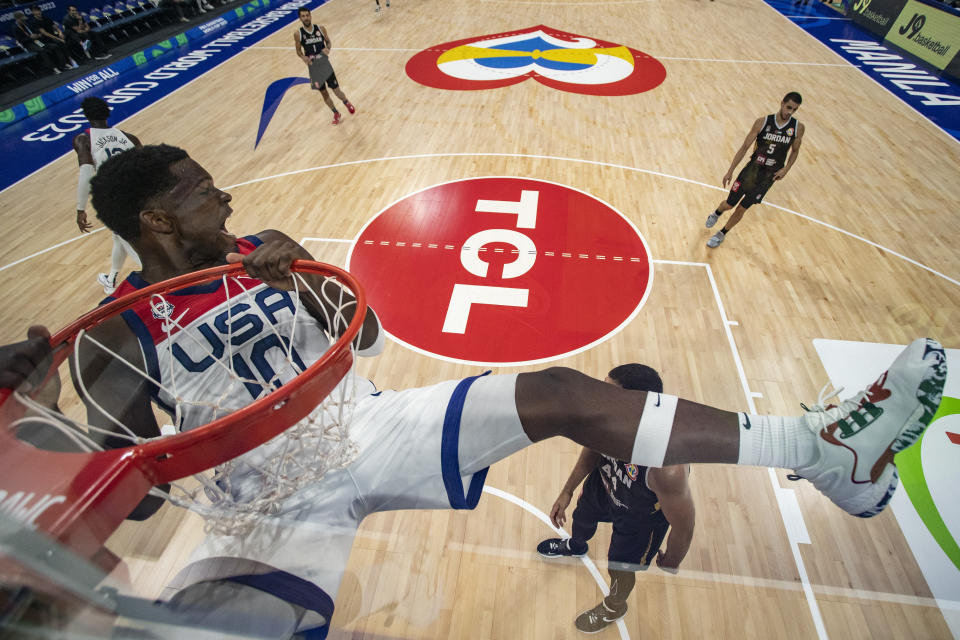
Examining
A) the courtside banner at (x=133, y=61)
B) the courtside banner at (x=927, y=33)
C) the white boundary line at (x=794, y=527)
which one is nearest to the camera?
the white boundary line at (x=794, y=527)

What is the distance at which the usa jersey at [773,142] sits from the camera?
14.4 ft

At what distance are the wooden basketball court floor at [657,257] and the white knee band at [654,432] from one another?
1262 mm

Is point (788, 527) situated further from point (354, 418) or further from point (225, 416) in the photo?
point (225, 416)

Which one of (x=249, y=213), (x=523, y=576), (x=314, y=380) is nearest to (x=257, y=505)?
(x=314, y=380)

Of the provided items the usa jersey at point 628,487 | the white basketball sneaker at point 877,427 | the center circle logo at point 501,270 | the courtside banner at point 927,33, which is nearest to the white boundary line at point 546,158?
the center circle logo at point 501,270

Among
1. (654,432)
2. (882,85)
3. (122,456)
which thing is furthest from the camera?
(882,85)

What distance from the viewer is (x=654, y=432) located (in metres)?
1.50

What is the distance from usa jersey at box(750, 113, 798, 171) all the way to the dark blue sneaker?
4.02m

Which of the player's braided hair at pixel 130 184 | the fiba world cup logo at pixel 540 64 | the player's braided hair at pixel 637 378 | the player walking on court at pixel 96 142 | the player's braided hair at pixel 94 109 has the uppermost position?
the player's braided hair at pixel 130 184

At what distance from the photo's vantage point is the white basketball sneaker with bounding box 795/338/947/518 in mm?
1509

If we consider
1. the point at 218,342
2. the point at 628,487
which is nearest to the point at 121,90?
the point at 218,342

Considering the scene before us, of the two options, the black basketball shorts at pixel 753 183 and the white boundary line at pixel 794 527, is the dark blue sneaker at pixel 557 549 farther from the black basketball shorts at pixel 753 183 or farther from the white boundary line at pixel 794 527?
the black basketball shorts at pixel 753 183

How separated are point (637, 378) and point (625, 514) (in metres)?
0.68

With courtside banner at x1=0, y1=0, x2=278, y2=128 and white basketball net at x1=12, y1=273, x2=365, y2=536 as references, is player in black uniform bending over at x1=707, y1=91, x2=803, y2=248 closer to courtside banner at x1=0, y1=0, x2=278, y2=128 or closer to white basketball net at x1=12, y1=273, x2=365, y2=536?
white basketball net at x1=12, y1=273, x2=365, y2=536
